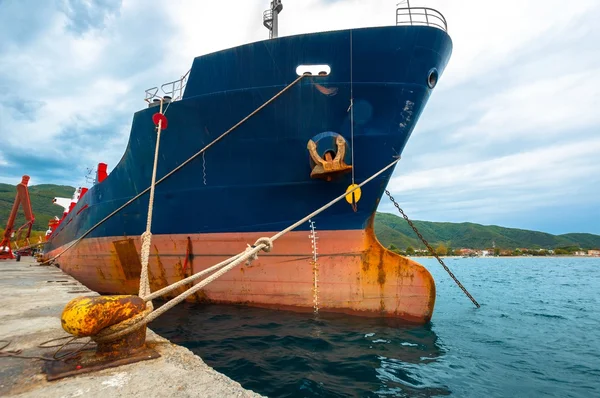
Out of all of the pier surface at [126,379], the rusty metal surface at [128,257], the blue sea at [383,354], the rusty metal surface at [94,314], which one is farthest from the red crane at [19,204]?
the rusty metal surface at [94,314]

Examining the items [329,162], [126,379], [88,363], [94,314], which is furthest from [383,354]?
[94,314]

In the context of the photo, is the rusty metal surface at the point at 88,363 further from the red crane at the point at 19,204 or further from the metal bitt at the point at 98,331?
the red crane at the point at 19,204

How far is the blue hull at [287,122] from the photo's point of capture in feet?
20.1

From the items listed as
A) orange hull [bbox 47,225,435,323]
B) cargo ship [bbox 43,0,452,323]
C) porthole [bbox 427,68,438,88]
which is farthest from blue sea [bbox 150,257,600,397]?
porthole [bbox 427,68,438,88]

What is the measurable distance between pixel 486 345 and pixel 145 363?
5977 mm

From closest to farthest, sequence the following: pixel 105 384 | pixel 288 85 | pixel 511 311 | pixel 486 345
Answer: pixel 105 384
pixel 486 345
pixel 288 85
pixel 511 311

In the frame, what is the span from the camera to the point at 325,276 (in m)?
6.55

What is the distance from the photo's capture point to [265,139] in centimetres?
651

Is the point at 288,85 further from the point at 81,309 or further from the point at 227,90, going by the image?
the point at 81,309

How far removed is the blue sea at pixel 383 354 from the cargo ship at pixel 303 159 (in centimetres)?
66

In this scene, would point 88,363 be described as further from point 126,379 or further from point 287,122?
point 287,122

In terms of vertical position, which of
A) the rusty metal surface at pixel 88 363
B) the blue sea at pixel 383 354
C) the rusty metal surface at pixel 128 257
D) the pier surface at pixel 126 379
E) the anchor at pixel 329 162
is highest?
the anchor at pixel 329 162

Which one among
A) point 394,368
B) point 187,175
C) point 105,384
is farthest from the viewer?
point 187,175

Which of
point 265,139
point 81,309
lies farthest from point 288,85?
point 81,309
